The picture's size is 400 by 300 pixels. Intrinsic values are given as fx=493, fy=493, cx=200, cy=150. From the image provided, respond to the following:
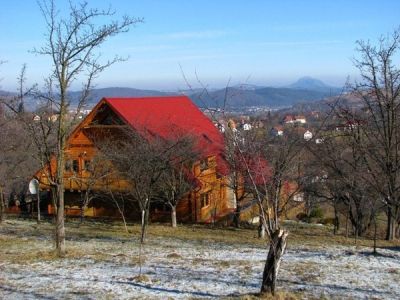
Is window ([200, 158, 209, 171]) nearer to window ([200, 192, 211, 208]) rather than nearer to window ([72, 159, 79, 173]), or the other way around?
window ([200, 192, 211, 208])

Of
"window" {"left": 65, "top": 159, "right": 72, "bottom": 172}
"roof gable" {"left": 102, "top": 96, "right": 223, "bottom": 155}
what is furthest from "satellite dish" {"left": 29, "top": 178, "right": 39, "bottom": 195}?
"roof gable" {"left": 102, "top": 96, "right": 223, "bottom": 155}

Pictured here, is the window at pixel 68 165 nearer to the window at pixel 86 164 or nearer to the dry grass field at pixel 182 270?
the window at pixel 86 164

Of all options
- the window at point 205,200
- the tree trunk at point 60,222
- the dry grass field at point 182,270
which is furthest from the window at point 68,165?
the tree trunk at point 60,222

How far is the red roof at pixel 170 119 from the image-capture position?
26172 millimetres

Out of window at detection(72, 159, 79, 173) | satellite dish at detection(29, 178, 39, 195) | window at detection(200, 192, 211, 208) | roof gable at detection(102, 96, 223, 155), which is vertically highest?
roof gable at detection(102, 96, 223, 155)

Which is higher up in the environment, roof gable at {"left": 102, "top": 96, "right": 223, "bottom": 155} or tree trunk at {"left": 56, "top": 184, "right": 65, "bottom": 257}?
roof gable at {"left": 102, "top": 96, "right": 223, "bottom": 155}

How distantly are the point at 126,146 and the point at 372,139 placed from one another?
1278cm

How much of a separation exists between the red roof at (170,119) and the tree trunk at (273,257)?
15.9 metres

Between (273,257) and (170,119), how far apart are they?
2041 centimetres

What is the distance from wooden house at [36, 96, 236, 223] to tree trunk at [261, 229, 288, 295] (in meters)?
16.7

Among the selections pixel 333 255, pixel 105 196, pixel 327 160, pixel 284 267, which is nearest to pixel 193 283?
pixel 284 267

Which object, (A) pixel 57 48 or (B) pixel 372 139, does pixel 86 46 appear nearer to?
(A) pixel 57 48

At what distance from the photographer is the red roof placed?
1030 inches

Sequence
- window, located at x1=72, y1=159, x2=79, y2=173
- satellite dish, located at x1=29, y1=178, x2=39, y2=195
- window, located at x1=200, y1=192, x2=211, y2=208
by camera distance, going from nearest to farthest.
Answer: satellite dish, located at x1=29, y1=178, x2=39, y2=195 → window, located at x1=200, y1=192, x2=211, y2=208 → window, located at x1=72, y1=159, x2=79, y2=173
